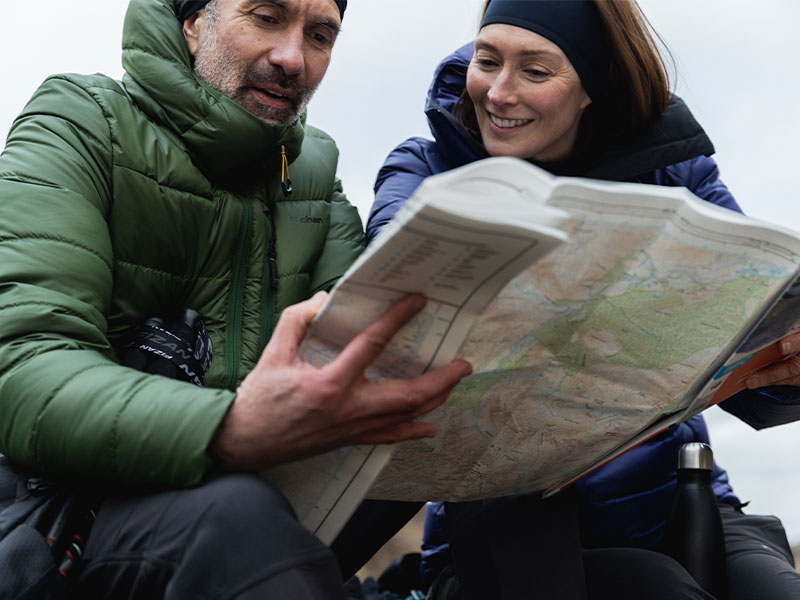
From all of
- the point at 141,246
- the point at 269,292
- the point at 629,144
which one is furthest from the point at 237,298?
the point at 629,144

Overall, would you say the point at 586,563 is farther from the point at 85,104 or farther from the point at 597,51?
the point at 85,104

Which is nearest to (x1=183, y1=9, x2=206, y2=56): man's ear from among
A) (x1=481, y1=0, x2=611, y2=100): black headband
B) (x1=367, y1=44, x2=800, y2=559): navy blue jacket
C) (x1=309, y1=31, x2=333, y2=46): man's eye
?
(x1=309, y1=31, x2=333, y2=46): man's eye

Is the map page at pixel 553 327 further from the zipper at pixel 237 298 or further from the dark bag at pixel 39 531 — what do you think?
the zipper at pixel 237 298

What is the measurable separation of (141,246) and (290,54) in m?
0.49

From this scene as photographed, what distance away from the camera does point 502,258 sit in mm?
859

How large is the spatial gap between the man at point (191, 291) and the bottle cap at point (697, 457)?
716 millimetres

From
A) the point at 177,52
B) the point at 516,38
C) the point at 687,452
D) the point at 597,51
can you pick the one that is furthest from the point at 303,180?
the point at 687,452

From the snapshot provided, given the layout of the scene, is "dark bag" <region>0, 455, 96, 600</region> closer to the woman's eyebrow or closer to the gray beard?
the gray beard

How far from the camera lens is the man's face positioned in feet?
5.54

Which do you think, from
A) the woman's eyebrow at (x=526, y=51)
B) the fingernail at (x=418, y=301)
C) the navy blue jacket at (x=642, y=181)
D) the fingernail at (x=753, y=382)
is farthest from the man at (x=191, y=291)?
the fingernail at (x=753, y=382)

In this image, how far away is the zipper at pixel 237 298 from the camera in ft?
4.98

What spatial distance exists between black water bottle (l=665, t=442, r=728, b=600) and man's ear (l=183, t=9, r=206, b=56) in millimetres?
Answer: 1192

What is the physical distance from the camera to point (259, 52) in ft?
5.59

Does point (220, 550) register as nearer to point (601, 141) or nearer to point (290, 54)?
point (290, 54)
